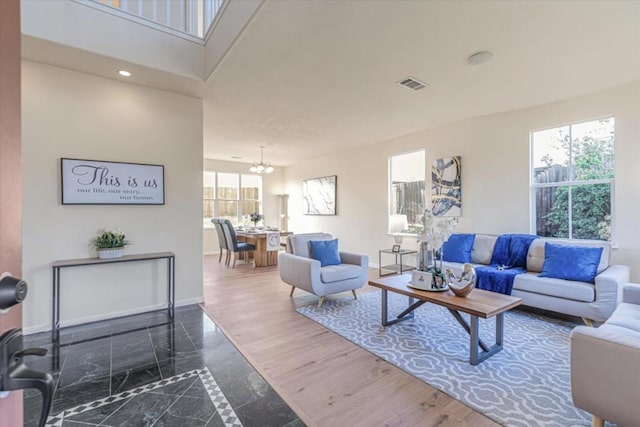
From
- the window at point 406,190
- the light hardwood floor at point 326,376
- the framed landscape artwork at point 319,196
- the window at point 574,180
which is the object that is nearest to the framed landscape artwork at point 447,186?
the window at point 406,190

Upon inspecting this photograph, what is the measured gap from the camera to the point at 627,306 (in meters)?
2.33

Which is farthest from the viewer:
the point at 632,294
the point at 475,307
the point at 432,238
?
the point at 432,238

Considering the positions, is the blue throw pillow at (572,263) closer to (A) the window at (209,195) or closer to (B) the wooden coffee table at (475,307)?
(B) the wooden coffee table at (475,307)

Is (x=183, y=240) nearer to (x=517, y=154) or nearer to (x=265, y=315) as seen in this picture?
(x=265, y=315)

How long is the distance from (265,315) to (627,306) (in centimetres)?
324

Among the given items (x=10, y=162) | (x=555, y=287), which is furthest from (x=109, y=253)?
(x=555, y=287)

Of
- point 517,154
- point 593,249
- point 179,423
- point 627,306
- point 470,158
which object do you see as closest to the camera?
point 179,423

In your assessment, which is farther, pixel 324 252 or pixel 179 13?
pixel 324 252

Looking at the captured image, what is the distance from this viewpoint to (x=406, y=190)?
18.8ft

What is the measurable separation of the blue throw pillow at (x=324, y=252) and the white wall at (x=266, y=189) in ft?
16.3

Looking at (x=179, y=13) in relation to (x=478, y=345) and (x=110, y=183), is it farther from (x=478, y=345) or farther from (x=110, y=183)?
(x=478, y=345)

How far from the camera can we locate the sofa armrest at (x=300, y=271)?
359 cm

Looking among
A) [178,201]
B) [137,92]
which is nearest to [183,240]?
[178,201]

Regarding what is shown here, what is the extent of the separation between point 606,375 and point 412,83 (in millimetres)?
2964
